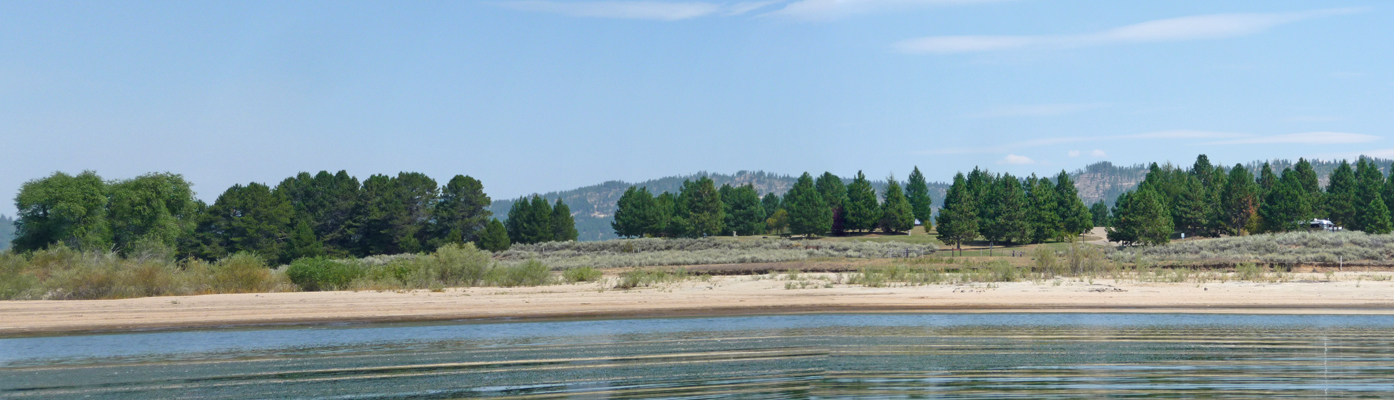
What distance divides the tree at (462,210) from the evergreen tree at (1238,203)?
223 feet

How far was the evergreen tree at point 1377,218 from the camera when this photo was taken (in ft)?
250

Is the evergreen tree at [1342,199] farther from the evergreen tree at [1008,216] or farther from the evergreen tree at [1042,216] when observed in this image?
the evergreen tree at [1008,216]

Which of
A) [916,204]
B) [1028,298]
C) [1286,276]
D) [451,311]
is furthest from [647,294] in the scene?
[916,204]

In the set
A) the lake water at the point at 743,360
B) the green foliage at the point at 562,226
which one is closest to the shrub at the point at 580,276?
the lake water at the point at 743,360

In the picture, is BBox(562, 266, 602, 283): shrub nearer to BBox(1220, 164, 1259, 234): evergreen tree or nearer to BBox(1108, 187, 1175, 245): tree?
BBox(1108, 187, 1175, 245): tree

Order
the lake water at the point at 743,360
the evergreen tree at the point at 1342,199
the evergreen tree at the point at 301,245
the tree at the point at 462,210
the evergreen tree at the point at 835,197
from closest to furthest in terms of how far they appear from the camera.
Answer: the lake water at the point at 743,360
the evergreen tree at the point at 301,245
the tree at the point at 462,210
the evergreen tree at the point at 1342,199
the evergreen tree at the point at 835,197

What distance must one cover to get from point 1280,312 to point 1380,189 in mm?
79534

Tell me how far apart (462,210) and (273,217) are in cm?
1502

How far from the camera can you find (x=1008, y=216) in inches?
3073

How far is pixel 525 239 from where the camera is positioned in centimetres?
8150

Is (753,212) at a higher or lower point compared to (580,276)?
higher

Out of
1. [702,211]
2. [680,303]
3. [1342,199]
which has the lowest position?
[680,303]

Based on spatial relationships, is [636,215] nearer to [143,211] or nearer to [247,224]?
[247,224]

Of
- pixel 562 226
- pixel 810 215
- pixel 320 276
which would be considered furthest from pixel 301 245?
pixel 810 215
